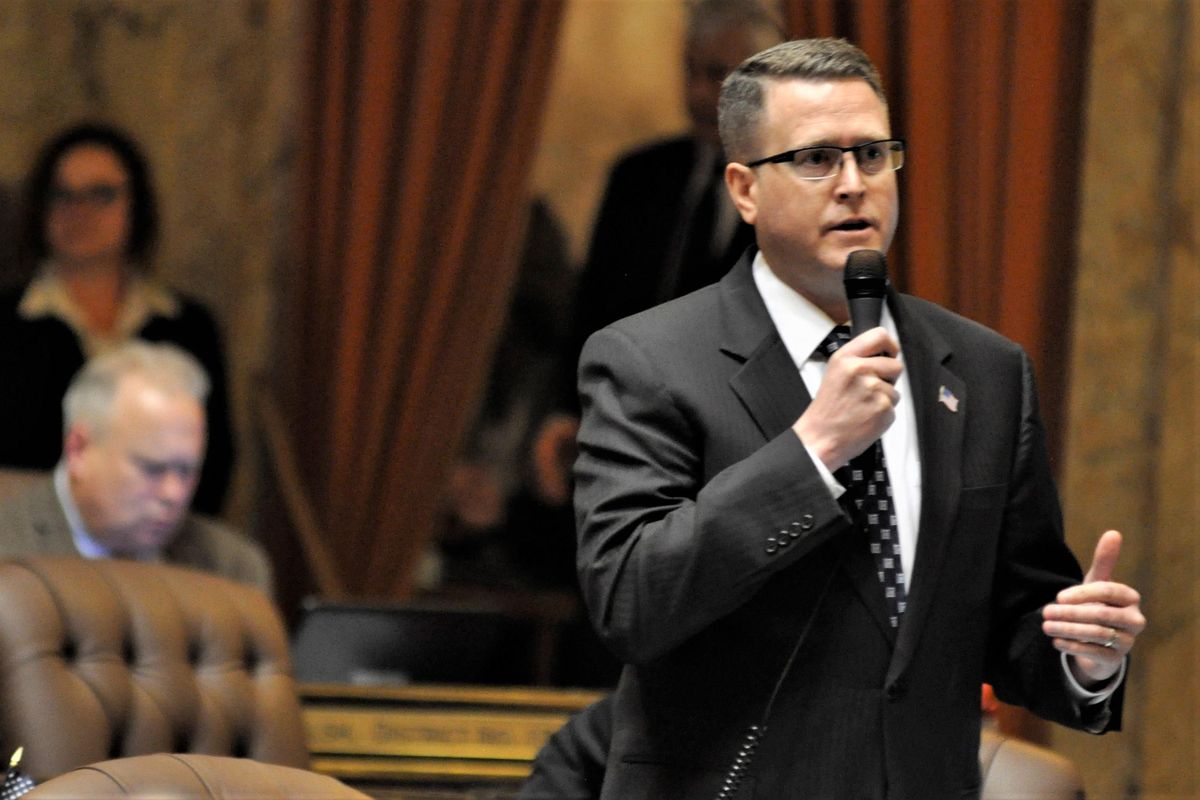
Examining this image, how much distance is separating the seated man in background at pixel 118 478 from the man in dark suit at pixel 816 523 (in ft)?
7.21

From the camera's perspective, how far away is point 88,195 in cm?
561

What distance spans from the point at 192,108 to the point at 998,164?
10.2ft

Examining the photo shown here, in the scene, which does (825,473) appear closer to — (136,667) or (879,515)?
(879,515)

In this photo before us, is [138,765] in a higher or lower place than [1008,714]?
higher

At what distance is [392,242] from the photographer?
6.34 meters

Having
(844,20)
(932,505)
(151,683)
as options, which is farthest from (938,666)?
(844,20)

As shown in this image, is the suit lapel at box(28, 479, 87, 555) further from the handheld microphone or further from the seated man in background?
the handheld microphone

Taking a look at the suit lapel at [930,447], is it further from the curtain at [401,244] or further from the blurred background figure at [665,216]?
the curtain at [401,244]

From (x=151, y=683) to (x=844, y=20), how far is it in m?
2.76

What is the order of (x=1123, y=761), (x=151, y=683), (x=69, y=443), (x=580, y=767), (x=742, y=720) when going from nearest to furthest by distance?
(x=742, y=720)
(x=580, y=767)
(x=151, y=683)
(x=69, y=443)
(x=1123, y=761)

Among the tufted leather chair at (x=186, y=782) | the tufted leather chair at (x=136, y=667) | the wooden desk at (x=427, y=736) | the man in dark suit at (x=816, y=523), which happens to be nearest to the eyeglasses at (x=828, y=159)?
the man in dark suit at (x=816, y=523)

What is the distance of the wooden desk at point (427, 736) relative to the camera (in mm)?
4344

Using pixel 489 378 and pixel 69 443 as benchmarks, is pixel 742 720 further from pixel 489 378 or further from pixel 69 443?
pixel 489 378

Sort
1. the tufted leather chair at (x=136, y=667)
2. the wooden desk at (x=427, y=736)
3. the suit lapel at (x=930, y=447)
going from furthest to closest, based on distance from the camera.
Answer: the wooden desk at (x=427, y=736) → the tufted leather chair at (x=136, y=667) → the suit lapel at (x=930, y=447)
